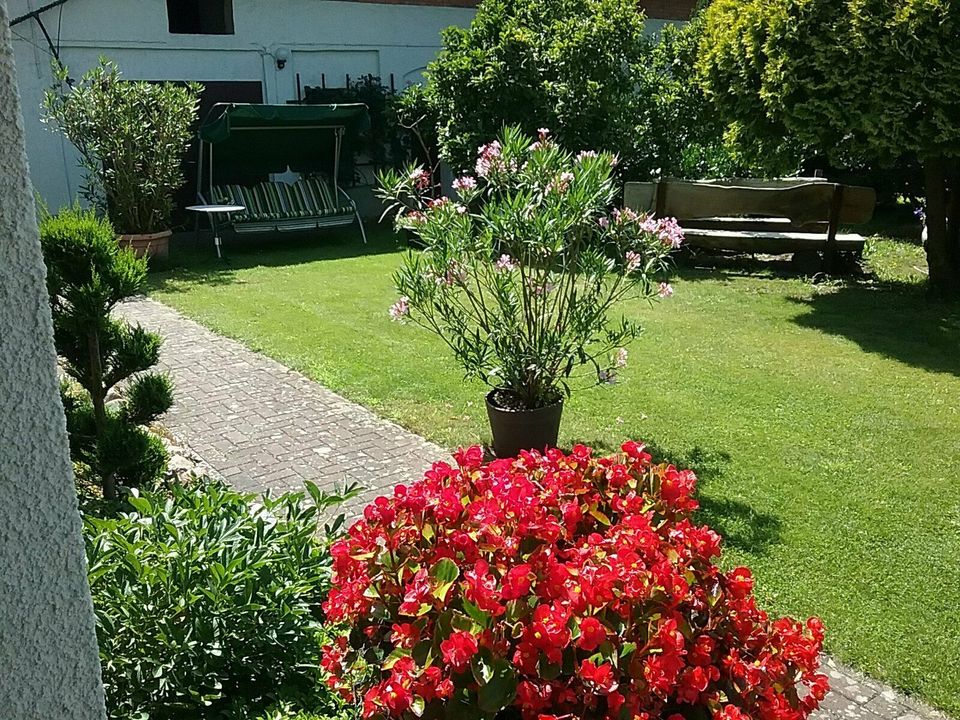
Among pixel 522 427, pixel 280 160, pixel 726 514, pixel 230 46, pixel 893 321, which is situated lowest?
pixel 726 514

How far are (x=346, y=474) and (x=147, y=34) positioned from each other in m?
11.3

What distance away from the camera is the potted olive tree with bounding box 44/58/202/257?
36.3 ft

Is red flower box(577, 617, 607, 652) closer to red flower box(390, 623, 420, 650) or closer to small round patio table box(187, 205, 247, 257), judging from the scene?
red flower box(390, 623, 420, 650)

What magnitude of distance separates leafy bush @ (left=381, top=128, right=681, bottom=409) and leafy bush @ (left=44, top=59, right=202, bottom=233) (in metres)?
7.88

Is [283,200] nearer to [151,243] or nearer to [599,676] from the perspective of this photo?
[151,243]

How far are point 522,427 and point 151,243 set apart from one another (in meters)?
8.69

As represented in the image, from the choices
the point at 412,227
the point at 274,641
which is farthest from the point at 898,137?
the point at 274,641

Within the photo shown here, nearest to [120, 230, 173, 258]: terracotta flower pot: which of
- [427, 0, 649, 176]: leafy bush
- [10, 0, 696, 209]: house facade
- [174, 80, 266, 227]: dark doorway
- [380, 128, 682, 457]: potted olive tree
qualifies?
[10, 0, 696, 209]: house facade

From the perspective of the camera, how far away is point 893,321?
8.12 m

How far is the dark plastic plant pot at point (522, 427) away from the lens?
4621 mm

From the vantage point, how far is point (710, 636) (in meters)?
1.98

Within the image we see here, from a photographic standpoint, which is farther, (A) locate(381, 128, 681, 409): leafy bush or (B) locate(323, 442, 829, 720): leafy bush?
(A) locate(381, 128, 681, 409): leafy bush

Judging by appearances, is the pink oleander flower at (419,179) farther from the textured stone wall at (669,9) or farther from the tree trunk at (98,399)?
the textured stone wall at (669,9)

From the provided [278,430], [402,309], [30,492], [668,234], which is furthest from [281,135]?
[30,492]
